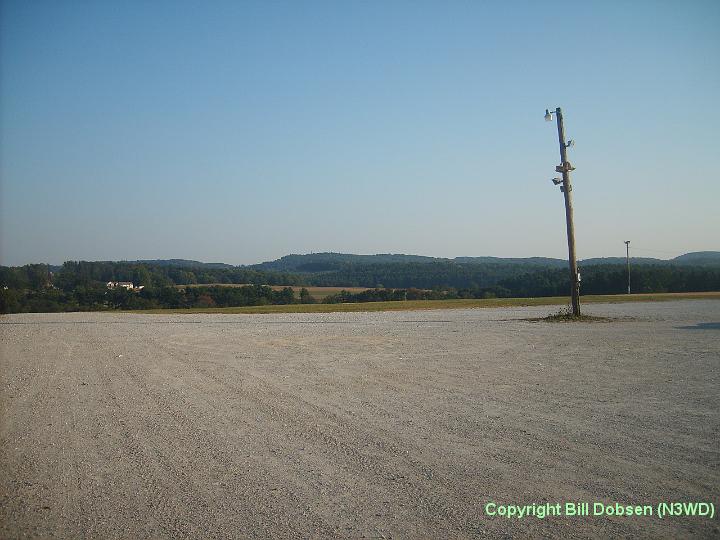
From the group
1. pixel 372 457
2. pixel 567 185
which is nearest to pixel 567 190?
pixel 567 185

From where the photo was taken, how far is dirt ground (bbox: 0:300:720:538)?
15.2ft

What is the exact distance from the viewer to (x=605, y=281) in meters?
69.4

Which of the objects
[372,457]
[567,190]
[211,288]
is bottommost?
[372,457]

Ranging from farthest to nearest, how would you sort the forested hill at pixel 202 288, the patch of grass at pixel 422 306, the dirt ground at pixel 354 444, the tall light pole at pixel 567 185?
1. the forested hill at pixel 202 288
2. the patch of grass at pixel 422 306
3. the tall light pole at pixel 567 185
4. the dirt ground at pixel 354 444

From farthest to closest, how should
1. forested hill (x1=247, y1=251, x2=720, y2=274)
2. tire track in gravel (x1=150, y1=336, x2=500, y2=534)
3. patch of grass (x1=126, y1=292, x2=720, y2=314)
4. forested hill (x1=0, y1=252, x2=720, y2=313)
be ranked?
forested hill (x1=247, y1=251, x2=720, y2=274)
forested hill (x1=0, y1=252, x2=720, y2=313)
patch of grass (x1=126, y1=292, x2=720, y2=314)
tire track in gravel (x1=150, y1=336, x2=500, y2=534)

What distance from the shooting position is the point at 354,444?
650cm

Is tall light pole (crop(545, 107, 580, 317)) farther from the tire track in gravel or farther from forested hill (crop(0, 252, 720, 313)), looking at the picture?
forested hill (crop(0, 252, 720, 313))

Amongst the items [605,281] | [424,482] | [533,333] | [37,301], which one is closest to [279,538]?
[424,482]

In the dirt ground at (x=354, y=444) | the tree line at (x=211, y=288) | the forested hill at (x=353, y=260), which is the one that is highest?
the forested hill at (x=353, y=260)

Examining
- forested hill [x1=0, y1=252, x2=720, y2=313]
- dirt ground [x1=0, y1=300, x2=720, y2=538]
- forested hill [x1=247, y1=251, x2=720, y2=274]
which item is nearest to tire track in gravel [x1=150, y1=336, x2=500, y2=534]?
dirt ground [x1=0, y1=300, x2=720, y2=538]

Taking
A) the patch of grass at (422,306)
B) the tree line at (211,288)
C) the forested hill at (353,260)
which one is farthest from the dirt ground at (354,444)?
the forested hill at (353,260)

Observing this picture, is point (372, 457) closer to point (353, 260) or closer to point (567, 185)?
point (567, 185)

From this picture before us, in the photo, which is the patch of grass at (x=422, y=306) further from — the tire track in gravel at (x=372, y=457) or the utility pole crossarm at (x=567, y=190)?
the tire track in gravel at (x=372, y=457)

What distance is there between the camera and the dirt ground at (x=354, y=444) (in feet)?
15.2
